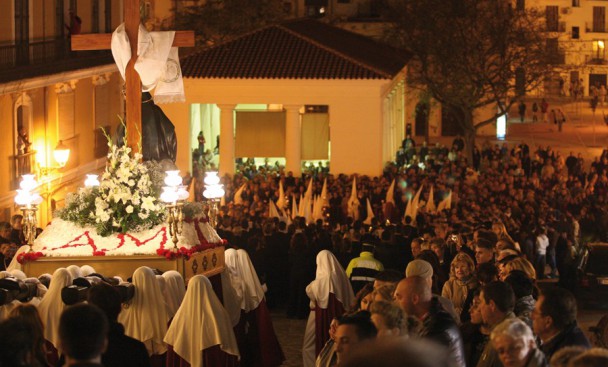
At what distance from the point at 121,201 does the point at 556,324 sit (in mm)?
6658

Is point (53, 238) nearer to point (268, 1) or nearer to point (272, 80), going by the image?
point (272, 80)

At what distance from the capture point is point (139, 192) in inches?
571

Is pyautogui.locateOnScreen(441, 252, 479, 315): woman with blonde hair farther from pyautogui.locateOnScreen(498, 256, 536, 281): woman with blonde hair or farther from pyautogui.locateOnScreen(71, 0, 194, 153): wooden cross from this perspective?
pyautogui.locateOnScreen(71, 0, 194, 153): wooden cross

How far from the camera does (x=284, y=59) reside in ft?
132

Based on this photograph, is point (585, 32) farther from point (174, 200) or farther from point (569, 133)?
point (174, 200)

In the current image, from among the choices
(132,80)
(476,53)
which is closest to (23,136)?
(132,80)

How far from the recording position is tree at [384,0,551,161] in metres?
45.2

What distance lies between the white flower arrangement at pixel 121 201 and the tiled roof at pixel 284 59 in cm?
2436

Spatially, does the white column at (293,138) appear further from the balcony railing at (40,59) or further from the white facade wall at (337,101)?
the balcony railing at (40,59)

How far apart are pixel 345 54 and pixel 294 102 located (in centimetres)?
224

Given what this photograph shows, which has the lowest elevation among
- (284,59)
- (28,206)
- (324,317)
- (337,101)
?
(324,317)

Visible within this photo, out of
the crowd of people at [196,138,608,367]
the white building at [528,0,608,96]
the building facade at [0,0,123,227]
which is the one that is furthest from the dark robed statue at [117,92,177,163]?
the white building at [528,0,608,96]

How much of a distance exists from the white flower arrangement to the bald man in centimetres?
506

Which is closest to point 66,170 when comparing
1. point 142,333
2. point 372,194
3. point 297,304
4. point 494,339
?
point 372,194
